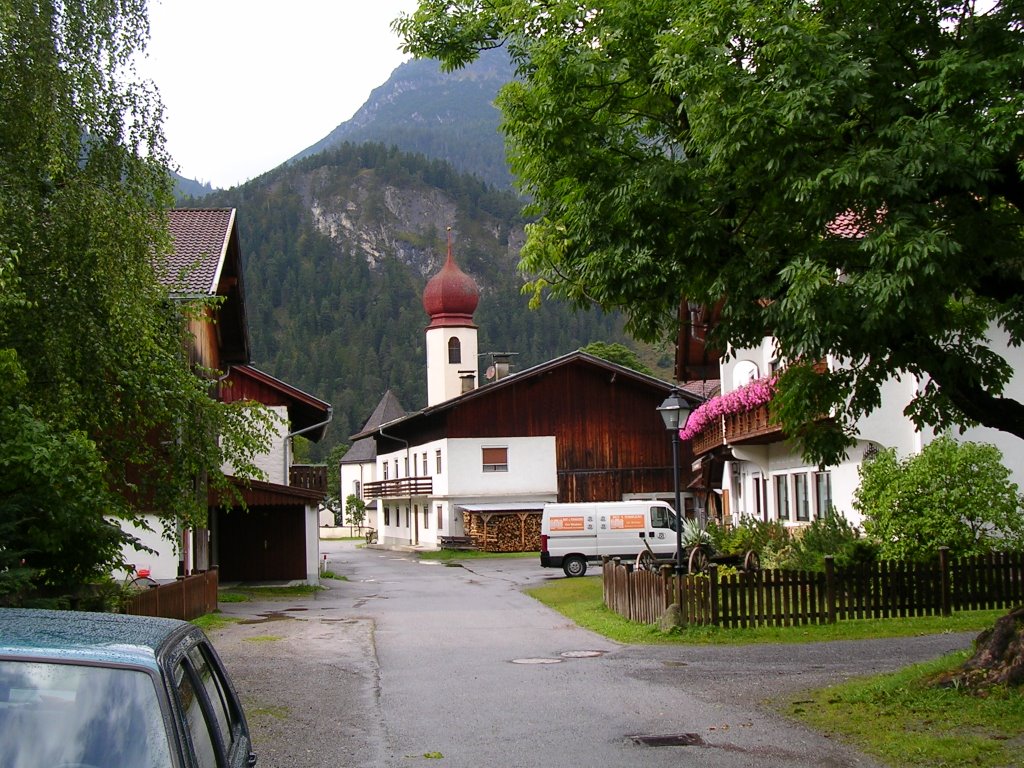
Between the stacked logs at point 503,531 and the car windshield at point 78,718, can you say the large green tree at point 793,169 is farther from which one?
the stacked logs at point 503,531

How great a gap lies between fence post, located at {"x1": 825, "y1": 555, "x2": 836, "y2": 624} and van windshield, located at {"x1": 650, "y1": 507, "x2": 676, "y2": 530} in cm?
1764

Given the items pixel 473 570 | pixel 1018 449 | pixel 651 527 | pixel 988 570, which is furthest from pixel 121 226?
pixel 473 570

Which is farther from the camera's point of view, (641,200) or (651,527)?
(651,527)

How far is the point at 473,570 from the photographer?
41531 mm

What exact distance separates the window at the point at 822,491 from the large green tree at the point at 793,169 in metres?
14.6

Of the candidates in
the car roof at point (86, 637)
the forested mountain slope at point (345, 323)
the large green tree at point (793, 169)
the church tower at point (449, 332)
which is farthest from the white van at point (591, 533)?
the forested mountain slope at point (345, 323)

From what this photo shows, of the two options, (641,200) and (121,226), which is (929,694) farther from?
(121,226)

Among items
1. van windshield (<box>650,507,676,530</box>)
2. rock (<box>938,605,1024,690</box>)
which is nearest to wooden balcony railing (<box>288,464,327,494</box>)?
van windshield (<box>650,507,676,530</box>)

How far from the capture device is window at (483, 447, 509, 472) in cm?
5450

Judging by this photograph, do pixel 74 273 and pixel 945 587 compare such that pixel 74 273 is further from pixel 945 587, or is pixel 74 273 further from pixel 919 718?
pixel 945 587

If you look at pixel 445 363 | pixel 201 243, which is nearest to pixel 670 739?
pixel 201 243

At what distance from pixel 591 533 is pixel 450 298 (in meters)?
42.6

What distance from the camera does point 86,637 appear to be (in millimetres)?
3740

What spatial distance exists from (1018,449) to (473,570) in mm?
23535
